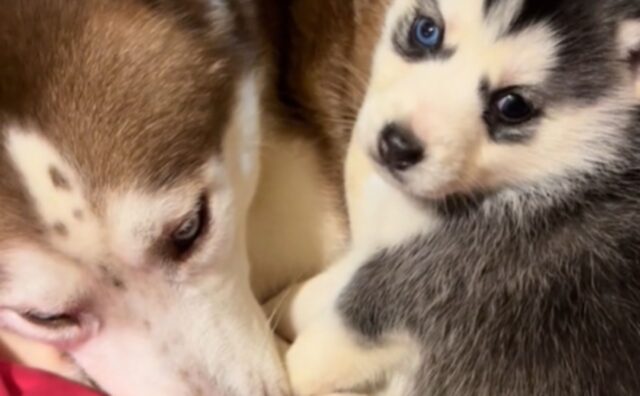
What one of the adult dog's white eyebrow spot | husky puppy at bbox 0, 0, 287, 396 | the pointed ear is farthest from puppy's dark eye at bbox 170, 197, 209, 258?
the pointed ear

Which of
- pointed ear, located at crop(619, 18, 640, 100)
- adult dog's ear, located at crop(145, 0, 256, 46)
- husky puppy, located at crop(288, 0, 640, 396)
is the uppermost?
adult dog's ear, located at crop(145, 0, 256, 46)

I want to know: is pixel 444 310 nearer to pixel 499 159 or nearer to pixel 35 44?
pixel 499 159

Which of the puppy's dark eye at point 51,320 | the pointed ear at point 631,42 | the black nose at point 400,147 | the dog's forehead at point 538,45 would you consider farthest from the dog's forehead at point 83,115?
the pointed ear at point 631,42

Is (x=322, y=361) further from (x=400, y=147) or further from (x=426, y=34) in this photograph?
(x=426, y=34)

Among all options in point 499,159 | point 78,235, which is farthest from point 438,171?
point 78,235

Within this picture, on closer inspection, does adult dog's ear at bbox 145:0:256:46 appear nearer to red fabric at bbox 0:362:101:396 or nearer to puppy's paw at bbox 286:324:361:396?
puppy's paw at bbox 286:324:361:396

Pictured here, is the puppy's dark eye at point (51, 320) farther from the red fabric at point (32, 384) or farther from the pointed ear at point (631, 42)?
the pointed ear at point (631, 42)
